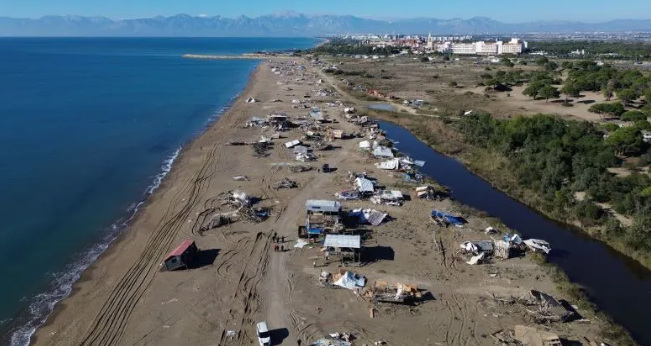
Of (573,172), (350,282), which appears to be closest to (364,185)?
(350,282)

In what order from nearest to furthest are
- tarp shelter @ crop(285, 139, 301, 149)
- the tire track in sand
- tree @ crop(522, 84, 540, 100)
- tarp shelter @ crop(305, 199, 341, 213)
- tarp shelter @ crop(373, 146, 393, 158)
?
the tire track in sand
tarp shelter @ crop(305, 199, 341, 213)
tarp shelter @ crop(373, 146, 393, 158)
tarp shelter @ crop(285, 139, 301, 149)
tree @ crop(522, 84, 540, 100)

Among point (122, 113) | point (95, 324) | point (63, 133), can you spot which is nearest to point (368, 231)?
point (95, 324)

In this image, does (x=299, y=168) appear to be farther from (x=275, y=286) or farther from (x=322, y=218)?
(x=275, y=286)

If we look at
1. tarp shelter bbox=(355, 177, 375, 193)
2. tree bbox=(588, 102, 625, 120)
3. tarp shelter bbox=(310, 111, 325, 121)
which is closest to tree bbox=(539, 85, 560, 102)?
tree bbox=(588, 102, 625, 120)

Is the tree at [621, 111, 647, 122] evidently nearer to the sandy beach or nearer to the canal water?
the canal water

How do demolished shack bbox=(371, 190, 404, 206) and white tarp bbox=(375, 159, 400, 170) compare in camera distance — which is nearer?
demolished shack bbox=(371, 190, 404, 206)

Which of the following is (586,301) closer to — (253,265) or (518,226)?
(518,226)
